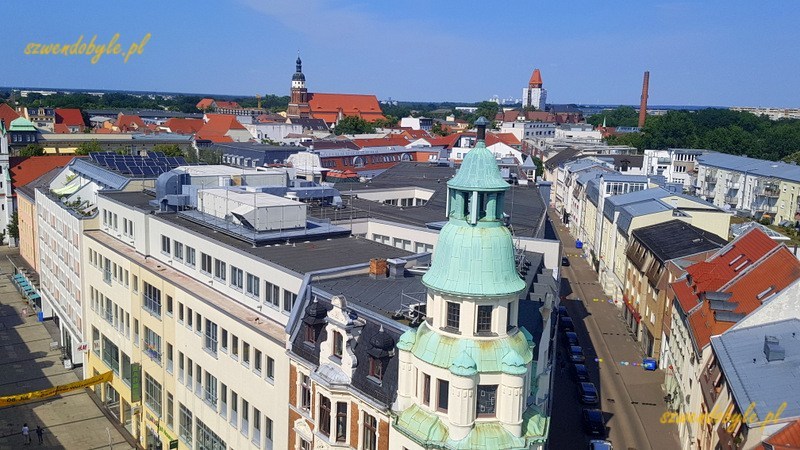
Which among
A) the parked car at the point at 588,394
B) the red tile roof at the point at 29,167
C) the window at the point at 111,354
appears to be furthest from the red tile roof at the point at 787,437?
the red tile roof at the point at 29,167

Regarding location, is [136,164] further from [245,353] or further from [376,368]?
[376,368]

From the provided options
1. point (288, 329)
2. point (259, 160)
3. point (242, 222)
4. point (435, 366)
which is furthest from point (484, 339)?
point (259, 160)

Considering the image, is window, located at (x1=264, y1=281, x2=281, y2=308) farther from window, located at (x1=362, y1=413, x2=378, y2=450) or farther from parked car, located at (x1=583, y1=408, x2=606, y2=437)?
parked car, located at (x1=583, y1=408, x2=606, y2=437)

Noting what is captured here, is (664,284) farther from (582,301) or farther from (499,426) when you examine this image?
(499,426)

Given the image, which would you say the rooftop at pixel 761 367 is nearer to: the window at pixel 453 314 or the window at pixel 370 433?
the window at pixel 453 314

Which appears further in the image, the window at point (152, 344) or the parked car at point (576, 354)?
the parked car at point (576, 354)
